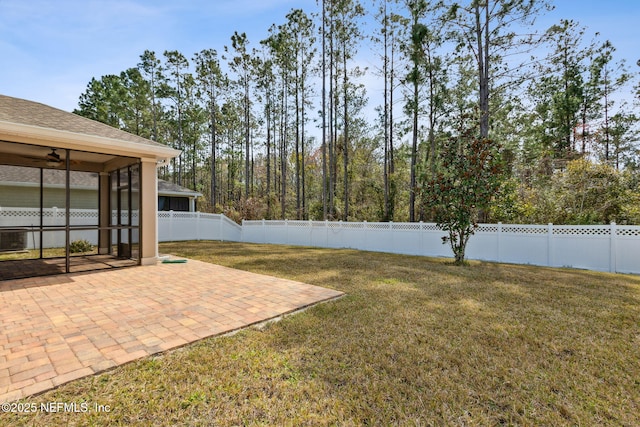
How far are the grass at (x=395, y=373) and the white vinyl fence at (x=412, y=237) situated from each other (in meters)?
3.69

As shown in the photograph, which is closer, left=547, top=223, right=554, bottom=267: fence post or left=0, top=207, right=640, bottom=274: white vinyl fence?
left=0, top=207, right=640, bottom=274: white vinyl fence

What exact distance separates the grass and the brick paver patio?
→ 28 cm

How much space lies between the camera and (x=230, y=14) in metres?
7.51

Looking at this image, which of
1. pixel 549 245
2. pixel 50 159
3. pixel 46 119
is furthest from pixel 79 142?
pixel 549 245

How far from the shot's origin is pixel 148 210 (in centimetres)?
628

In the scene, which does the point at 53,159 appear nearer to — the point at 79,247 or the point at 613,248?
the point at 79,247

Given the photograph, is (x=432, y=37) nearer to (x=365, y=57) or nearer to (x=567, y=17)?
(x=365, y=57)

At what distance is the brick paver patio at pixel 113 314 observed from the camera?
2.23 m

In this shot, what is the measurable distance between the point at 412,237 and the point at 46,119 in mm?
9801

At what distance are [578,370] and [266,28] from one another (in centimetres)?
1823

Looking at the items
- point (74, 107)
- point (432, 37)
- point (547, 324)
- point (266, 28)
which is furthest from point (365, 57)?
point (74, 107)

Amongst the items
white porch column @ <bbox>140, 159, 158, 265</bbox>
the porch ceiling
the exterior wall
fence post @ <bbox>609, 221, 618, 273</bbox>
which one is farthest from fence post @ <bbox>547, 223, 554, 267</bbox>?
the exterior wall

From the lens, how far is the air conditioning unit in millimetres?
7352

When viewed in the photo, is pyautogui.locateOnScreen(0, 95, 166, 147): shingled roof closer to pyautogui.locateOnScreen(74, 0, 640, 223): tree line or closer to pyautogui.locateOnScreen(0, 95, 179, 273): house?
pyautogui.locateOnScreen(0, 95, 179, 273): house
